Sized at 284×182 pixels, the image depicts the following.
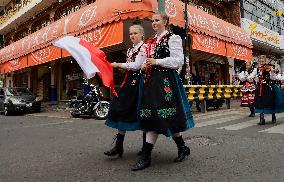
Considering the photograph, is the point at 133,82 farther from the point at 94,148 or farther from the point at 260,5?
the point at 260,5

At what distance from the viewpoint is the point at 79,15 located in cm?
1375

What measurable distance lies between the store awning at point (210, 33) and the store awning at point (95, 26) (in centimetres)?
158

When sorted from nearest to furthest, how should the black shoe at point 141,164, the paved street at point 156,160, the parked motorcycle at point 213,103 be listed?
the paved street at point 156,160 < the black shoe at point 141,164 < the parked motorcycle at point 213,103

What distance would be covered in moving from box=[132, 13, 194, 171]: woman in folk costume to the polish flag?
536 mm

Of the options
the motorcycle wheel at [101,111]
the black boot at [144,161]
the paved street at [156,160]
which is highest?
the motorcycle wheel at [101,111]

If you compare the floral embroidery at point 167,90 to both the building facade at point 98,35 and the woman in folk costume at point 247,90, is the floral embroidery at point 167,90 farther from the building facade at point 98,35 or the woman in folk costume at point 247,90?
the woman in folk costume at point 247,90

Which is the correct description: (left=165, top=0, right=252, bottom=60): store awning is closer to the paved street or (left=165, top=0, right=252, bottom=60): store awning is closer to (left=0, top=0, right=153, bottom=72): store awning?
(left=0, top=0, right=153, bottom=72): store awning

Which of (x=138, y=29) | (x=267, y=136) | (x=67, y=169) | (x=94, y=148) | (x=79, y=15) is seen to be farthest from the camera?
(x=79, y=15)

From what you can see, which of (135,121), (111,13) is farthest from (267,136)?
(111,13)

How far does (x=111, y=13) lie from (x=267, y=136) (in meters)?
7.47

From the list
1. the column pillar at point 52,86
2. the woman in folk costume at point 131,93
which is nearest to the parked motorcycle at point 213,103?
the woman in folk costume at point 131,93

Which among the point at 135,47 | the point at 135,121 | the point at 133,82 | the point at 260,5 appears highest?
the point at 260,5

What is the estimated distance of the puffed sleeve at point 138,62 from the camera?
12.7ft

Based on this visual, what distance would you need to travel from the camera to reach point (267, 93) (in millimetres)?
7645
